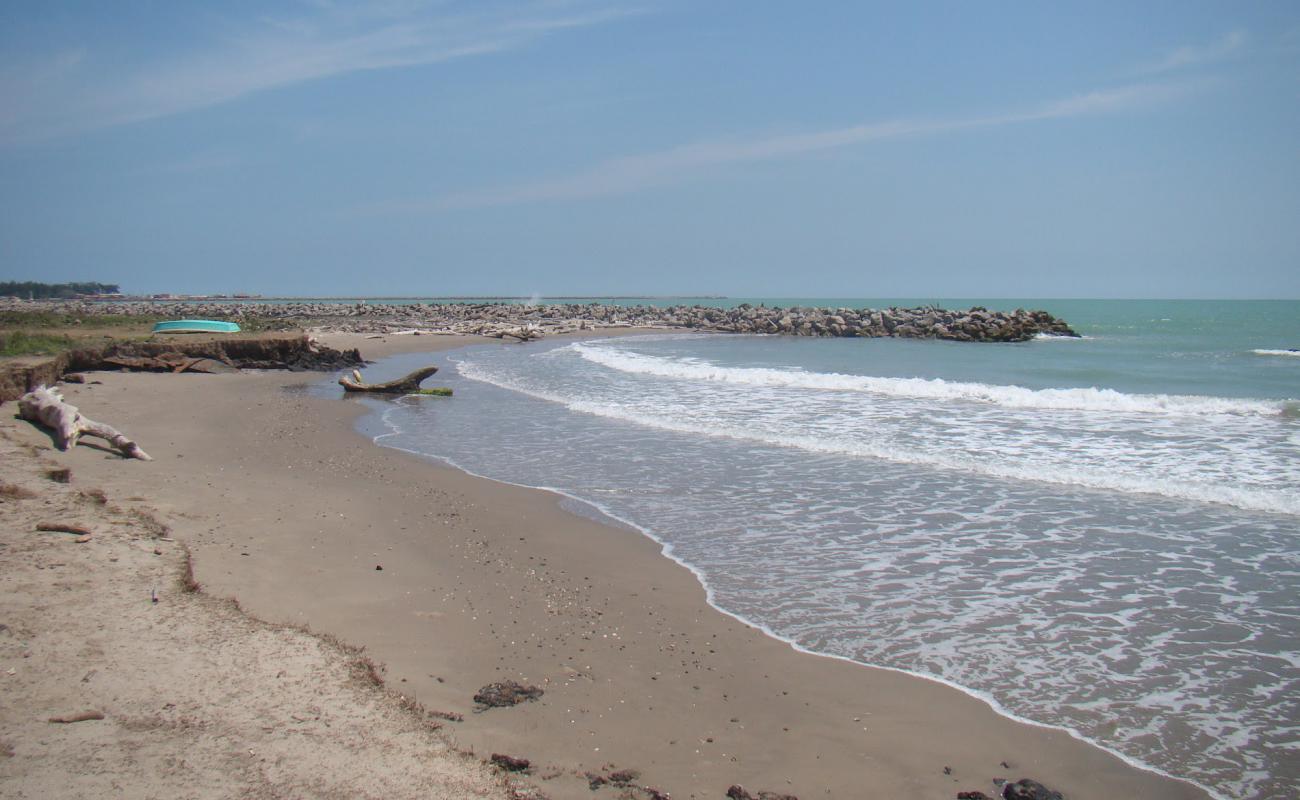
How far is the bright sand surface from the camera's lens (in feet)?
11.9

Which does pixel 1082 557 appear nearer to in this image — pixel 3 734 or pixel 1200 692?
pixel 1200 692

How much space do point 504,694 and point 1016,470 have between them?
8.21 metres

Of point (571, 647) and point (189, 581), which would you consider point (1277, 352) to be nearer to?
point (571, 647)

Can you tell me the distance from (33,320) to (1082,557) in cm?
3015

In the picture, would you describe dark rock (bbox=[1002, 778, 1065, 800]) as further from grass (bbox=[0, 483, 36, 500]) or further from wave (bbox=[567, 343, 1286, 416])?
wave (bbox=[567, 343, 1286, 416])

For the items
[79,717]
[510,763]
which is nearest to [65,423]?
[79,717]

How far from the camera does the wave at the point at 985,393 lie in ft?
50.3

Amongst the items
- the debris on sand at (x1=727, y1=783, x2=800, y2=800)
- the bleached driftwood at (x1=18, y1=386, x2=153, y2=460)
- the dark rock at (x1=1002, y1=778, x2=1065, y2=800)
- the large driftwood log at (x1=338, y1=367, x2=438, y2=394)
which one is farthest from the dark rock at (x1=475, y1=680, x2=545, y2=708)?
the large driftwood log at (x1=338, y1=367, x2=438, y2=394)

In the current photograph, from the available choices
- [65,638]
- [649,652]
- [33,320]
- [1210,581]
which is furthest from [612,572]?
[33,320]

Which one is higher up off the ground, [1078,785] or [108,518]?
[108,518]

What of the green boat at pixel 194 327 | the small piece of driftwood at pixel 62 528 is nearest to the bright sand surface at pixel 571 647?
the small piece of driftwood at pixel 62 528

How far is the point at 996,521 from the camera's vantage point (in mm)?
7977

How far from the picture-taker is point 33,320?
84.2ft

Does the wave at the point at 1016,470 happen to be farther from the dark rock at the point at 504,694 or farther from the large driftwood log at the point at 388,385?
the dark rock at the point at 504,694
